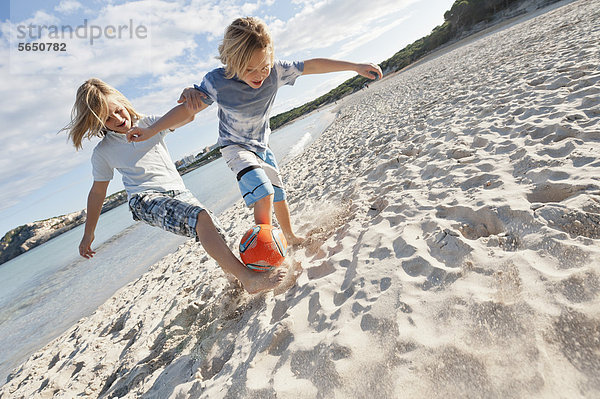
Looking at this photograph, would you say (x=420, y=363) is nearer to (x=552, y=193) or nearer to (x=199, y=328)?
(x=552, y=193)

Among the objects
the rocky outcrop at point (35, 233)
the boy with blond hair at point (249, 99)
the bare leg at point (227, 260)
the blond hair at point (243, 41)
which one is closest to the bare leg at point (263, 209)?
the boy with blond hair at point (249, 99)

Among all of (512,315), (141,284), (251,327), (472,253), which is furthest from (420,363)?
(141,284)

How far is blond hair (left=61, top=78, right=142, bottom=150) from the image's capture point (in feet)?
8.44

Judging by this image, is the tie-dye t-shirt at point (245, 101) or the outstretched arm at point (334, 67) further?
the outstretched arm at point (334, 67)

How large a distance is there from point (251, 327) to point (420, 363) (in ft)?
4.37

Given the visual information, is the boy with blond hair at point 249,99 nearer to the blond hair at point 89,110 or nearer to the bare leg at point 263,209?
the bare leg at point 263,209

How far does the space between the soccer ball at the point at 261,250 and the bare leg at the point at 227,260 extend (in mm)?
92

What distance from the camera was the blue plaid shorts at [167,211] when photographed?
8.26ft

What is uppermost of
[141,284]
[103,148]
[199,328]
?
[103,148]

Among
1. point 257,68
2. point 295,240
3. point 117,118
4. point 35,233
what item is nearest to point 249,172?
point 257,68

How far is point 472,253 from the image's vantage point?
6.01ft

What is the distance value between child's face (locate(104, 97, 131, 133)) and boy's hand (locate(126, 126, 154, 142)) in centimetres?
29

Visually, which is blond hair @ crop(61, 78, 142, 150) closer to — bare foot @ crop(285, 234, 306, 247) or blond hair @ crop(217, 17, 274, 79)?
blond hair @ crop(217, 17, 274, 79)

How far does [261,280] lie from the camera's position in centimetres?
248
